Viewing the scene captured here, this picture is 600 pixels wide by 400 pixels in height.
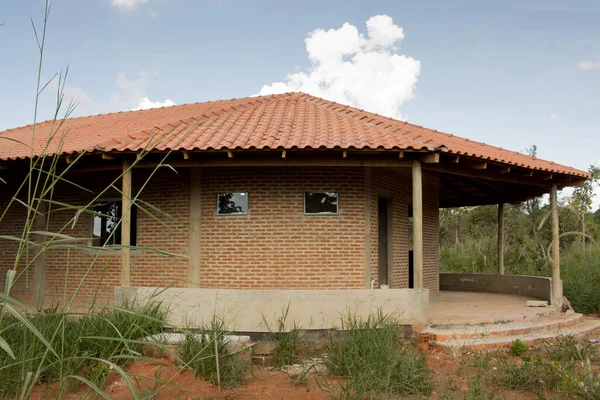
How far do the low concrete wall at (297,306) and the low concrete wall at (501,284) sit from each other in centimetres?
484

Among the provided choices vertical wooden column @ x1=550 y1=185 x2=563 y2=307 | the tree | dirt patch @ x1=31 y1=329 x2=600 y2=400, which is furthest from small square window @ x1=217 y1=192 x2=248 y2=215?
the tree

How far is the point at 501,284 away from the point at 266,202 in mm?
7819

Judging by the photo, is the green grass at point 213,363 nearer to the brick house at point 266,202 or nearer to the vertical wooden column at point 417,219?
the brick house at point 266,202

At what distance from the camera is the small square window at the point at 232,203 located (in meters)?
10.1

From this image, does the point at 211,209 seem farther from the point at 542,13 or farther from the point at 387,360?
the point at 542,13

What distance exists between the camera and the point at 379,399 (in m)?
5.49

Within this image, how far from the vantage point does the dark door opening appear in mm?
11602

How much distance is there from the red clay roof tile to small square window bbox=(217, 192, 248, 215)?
1235mm

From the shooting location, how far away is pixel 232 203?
1013 centimetres

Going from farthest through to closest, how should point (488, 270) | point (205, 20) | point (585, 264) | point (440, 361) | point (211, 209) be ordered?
point (488, 270)
point (585, 264)
point (205, 20)
point (211, 209)
point (440, 361)

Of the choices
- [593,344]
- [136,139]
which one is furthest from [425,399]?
[136,139]

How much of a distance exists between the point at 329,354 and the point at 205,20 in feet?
24.2

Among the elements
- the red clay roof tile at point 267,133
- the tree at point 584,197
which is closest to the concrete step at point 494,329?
the red clay roof tile at point 267,133

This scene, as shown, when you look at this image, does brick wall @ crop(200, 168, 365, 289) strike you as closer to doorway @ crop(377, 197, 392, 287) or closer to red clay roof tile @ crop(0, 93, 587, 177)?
red clay roof tile @ crop(0, 93, 587, 177)
